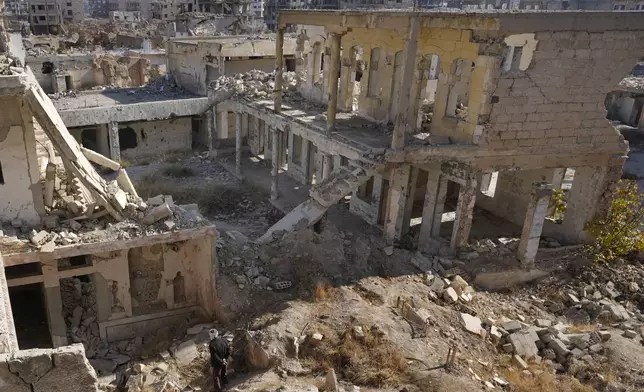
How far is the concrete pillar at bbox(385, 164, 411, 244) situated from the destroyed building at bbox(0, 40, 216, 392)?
5590 millimetres

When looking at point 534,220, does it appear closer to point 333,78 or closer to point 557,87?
point 557,87

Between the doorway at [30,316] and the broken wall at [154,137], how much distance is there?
1266cm

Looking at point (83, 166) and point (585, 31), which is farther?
point (585, 31)

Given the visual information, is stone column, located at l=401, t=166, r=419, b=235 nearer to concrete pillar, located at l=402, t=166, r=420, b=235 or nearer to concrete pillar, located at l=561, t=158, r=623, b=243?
concrete pillar, located at l=402, t=166, r=420, b=235

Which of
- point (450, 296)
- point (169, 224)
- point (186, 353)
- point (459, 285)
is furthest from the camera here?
point (459, 285)

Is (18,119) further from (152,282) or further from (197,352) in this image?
(197,352)

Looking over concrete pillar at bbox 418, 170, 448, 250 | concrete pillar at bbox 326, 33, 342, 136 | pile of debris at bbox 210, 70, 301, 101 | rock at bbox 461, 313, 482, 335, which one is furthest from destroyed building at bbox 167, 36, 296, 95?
rock at bbox 461, 313, 482, 335

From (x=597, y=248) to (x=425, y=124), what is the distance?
675cm

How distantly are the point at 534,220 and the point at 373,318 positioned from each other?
5.97 m

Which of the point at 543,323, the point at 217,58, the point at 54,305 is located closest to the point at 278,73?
the point at 217,58

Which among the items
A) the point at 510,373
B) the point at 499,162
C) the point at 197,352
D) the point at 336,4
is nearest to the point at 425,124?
the point at 499,162

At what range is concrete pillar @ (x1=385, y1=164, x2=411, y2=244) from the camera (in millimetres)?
15234

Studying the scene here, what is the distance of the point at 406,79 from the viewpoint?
563 inches

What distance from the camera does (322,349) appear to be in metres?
11.2
